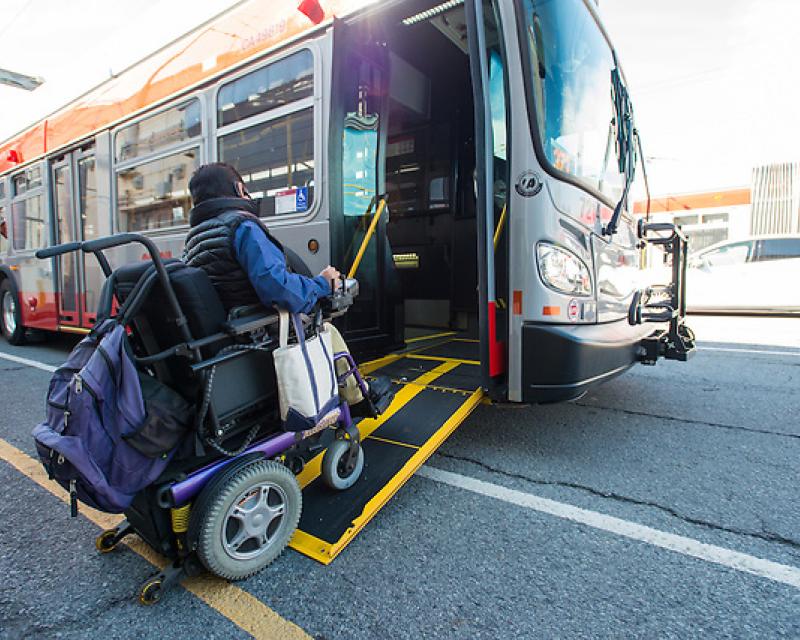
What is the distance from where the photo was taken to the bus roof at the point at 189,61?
11.3 feet

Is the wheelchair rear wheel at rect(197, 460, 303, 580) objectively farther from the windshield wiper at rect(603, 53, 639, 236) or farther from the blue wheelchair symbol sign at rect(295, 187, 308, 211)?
the windshield wiper at rect(603, 53, 639, 236)

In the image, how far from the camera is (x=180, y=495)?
5.67ft

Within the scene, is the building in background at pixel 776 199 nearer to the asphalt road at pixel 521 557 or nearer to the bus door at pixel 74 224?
the asphalt road at pixel 521 557

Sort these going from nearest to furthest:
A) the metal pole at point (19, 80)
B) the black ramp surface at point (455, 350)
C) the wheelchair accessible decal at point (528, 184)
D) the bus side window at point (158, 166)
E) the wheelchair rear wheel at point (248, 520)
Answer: the wheelchair rear wheel at point (248, 520) < the wheelchair accessible decal at point (528, 184) < the black ramp surface at point (455, 350) < the bus side window at point (158, 166) < the metal pole at point (19, 80)

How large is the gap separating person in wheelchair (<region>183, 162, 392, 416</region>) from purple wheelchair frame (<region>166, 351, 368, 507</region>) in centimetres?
52

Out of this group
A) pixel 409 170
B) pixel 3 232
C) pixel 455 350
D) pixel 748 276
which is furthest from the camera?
pixel 748 276

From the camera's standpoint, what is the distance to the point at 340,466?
2.34 m

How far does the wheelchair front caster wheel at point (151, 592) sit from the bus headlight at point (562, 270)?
2.18 metres

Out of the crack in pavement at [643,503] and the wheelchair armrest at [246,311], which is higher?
the wheelchair armrest at [246,311]

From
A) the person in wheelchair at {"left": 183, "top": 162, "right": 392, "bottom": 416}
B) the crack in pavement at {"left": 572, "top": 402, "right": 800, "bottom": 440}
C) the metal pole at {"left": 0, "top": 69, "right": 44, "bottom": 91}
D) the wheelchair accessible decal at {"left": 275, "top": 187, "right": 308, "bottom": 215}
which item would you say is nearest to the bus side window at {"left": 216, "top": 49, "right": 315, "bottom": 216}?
the wheelchair accessible decal at {"left": 275, "top": 187, "right": 308, "bottom": 215}

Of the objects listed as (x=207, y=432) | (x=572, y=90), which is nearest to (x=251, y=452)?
(x=207, y=432)

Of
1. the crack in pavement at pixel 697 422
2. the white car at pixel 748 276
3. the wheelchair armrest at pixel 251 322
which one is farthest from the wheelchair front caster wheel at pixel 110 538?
the white car at pixel 748 276

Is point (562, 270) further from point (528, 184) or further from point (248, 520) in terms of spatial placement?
point (248, 520)

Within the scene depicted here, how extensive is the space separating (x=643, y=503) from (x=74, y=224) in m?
6.53
